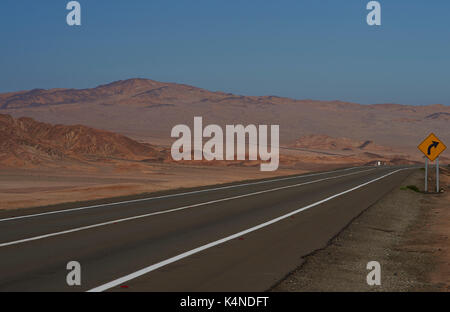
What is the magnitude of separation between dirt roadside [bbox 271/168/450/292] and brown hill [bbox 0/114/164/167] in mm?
49575

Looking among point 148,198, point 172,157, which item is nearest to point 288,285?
point 148,198

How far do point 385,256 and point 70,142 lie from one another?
243ft

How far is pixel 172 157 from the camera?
84062 millimetres

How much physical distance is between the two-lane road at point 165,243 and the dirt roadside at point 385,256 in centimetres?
39

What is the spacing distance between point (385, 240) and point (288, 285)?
6.28m

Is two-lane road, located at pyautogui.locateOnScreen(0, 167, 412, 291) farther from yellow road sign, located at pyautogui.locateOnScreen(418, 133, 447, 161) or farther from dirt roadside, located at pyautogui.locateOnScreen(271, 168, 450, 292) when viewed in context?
Result: yellow road sign, located at pyautogui.locateOnScreen(418, 133, 447, 161)

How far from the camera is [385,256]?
12.1 metres

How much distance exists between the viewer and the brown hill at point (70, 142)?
213 feet

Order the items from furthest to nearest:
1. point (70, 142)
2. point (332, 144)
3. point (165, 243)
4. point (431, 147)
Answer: point (332, 144), point (70, 142), point (431, 147), point (165, 243)

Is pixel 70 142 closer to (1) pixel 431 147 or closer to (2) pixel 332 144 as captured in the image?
(1) pixel 431 147

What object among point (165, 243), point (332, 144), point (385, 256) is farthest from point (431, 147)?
point (332, 144)

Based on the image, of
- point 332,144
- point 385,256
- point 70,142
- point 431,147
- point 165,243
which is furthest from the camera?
point 332,144

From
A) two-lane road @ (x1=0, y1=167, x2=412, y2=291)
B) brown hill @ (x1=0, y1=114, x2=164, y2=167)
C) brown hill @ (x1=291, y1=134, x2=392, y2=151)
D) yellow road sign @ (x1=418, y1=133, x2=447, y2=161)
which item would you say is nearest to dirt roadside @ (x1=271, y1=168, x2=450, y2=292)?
two-lane road @ (x1=0, y1=167, x2=412, y2=291)
